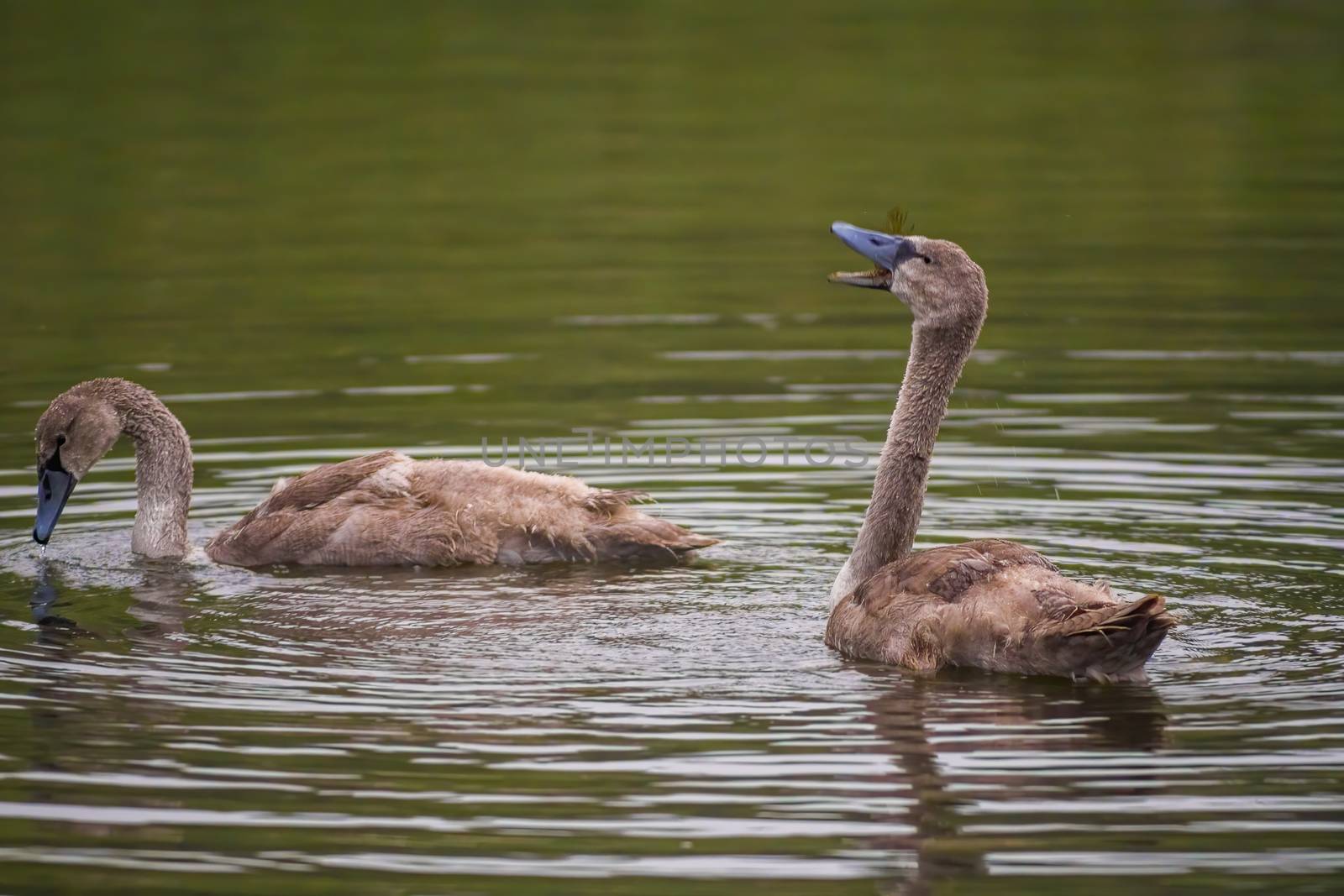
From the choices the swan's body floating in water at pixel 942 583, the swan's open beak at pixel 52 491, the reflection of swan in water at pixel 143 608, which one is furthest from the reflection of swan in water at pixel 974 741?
the swan's open beak at pixel 52 491

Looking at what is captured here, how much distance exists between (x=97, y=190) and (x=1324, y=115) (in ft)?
54.0

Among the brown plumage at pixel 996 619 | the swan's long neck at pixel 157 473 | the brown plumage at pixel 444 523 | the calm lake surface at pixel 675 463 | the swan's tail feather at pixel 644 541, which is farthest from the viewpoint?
the swan's long neck at pixel 157 473

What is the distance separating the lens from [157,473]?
39.1 ft

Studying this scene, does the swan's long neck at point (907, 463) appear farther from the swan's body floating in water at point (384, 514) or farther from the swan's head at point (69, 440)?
the swan's head at point (69, 440)

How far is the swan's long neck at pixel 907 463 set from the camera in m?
9.86

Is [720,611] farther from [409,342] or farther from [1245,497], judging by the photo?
[409,342]

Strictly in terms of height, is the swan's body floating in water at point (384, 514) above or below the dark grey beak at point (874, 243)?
below

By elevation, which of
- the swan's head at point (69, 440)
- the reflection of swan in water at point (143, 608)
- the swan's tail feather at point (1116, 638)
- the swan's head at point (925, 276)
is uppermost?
the swan's head at point (925, 276)

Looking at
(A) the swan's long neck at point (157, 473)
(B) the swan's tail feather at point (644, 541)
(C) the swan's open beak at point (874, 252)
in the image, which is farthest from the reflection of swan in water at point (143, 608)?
(C) the swan's open beak at point (874, 252)

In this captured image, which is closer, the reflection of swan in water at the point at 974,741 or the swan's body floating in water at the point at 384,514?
the reflection of swan in water at the point at 974,741

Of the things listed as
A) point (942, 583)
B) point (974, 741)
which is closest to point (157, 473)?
point (942, 583)

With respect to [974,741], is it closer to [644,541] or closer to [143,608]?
[644,541]

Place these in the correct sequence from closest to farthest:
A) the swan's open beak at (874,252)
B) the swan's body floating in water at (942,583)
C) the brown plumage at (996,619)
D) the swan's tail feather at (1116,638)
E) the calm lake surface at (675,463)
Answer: the calm lake surface at (675,463)
the swan's tail feather at (1116,638)
the brown plumage at (996,619)
the swan's body floating in water at (942,583)
the swan's open beak at (874,252)

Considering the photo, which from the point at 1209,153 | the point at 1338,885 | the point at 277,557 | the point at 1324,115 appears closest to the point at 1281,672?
the point at 1338,885
